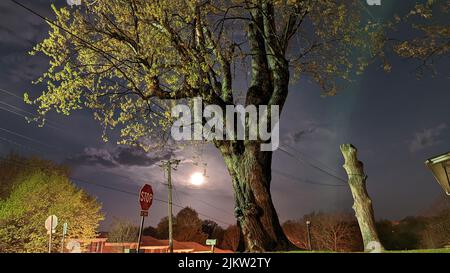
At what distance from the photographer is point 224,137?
11148 mm

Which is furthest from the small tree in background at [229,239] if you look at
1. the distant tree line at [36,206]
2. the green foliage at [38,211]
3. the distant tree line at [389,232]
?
the green foliage at [38,211]

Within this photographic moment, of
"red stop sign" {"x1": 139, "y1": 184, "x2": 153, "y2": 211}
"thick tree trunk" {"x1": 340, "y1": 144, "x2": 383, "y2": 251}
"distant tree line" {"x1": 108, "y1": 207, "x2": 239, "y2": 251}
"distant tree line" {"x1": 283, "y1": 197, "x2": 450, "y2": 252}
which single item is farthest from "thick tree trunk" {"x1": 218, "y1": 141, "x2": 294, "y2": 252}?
"distant tree line" {"x1": 108, "y1": 207, "x2": 239, "y2": 251}

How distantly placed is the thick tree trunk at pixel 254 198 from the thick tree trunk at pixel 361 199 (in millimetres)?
2185

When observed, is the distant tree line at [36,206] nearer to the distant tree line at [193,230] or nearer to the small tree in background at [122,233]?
the small tree in background at [122,233]

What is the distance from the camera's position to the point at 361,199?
33.3ft

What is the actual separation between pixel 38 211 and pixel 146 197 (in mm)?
30219

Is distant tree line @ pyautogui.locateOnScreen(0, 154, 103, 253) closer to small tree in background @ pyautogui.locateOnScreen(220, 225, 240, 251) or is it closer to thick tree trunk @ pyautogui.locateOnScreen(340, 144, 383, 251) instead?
thick tree trunk @ pyautogui.locateOnScreen(340, 144, 383, 251)

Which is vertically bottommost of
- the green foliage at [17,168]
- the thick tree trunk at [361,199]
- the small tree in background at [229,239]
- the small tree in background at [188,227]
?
the small tree in background at [229,239]

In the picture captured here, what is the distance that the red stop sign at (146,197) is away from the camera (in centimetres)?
1159

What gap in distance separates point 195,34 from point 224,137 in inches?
132

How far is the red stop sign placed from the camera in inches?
456

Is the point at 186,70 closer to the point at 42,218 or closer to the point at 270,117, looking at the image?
the point at 270,117

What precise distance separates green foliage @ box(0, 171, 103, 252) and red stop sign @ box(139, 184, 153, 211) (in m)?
28.1
